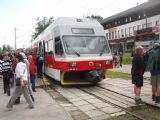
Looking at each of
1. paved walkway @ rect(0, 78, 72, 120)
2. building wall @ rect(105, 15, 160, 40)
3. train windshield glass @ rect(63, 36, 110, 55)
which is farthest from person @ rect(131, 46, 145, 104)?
building wall @ rect(105, 15, 160, 40)

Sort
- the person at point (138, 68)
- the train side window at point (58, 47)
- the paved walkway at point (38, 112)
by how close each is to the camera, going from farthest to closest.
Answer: the train side window at point (58, 47), the person at point (138, 68), the paved walkway at point (38, 112)

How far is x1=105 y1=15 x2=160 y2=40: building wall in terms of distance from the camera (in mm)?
55125

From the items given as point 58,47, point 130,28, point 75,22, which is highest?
point 130,28

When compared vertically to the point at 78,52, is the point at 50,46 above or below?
above

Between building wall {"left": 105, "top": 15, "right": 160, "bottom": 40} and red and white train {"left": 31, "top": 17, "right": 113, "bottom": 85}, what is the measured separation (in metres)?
38.3

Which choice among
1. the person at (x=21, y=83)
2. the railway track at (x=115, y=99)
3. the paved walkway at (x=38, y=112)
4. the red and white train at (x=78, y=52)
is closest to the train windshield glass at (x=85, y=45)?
the red and white train at (x=78, y=52)

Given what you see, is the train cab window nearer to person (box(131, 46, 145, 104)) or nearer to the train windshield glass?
the train windshield glass

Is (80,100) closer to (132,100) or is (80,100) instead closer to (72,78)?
(132,100)

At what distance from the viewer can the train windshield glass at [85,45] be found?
16203 mm

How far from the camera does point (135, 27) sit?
63.1m

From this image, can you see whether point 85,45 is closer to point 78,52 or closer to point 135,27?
point 78,52

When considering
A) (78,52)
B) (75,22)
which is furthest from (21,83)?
(75,22)

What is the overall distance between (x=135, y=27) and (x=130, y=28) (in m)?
2.26

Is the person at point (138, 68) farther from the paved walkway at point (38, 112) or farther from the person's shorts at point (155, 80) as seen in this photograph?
the paved walkway at point (38, 112)
